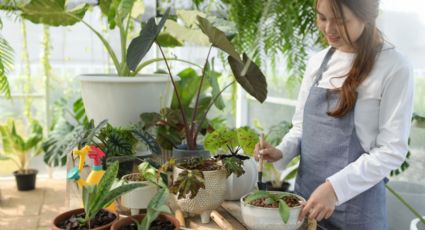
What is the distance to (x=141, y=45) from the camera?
3.55ft

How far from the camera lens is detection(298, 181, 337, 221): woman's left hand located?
883 millimetres

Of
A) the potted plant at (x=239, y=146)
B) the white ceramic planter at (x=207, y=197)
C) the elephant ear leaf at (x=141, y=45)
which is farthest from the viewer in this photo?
the potted plant at (x=239, y=146)

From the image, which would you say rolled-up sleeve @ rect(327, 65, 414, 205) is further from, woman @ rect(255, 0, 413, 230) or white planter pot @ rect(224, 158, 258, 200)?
white planter pot @ rect(224, 158, 258, 200)

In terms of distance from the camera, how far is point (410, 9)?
1962 mm

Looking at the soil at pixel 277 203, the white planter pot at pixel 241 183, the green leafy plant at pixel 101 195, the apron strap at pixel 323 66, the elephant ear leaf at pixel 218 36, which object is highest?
the elephant ear leaf at pixel 218 36

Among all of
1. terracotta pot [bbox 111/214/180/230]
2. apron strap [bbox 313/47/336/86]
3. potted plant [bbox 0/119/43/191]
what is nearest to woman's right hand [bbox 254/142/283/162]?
apron strap [bbox 313/47/336/86]

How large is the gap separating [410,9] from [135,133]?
60.7 inches

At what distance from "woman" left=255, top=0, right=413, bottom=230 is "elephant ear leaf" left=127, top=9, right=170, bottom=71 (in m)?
0.43

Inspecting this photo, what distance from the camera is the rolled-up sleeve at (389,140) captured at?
40.2 inches

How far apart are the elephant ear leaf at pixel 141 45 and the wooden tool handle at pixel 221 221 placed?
43cm

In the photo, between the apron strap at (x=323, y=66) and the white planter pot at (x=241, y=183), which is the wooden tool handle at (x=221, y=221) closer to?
the white planter pot at (x=241, y=183)

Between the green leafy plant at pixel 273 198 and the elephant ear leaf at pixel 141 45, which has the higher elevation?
the elephant ear leaf at pixel 141 45

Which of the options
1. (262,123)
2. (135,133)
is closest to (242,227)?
(135,133)

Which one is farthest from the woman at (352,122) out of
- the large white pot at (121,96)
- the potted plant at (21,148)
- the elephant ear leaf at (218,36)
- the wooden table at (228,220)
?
the potted plant at (21,148)
